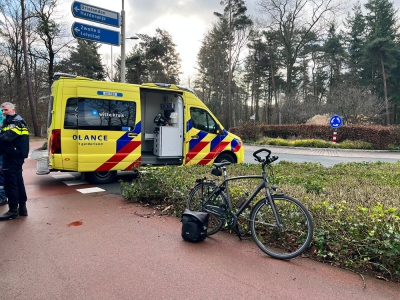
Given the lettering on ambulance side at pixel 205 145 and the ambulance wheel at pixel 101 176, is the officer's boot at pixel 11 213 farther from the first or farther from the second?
the lettering on ambulance side at pixel 205 145

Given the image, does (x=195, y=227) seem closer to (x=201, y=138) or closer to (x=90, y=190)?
→ (x=90, y=190)

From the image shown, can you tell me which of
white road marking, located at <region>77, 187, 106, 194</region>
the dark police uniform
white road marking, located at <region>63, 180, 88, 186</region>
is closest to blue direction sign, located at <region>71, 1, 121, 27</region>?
white road marking, located at <region>63, 180, 88, 186</region>

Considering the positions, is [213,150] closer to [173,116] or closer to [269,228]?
[173,116]

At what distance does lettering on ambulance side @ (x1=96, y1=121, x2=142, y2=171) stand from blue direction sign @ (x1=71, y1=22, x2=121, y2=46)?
4.84m

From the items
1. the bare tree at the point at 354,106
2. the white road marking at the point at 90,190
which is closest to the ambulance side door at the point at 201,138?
the white road marking at the point at 90,190

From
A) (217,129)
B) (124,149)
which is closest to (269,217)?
(124,149)

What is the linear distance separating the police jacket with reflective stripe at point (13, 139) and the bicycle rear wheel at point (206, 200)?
8.90 ft

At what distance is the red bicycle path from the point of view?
270 cm

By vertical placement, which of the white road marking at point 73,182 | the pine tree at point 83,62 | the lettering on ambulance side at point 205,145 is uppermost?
the pine tree at point 83,62

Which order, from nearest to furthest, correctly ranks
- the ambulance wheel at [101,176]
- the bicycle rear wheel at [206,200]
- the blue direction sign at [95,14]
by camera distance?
the bicycle rear wheel at [206,200] → the ambulance wheel at [101,176] → the blue direction sign at [95,14]

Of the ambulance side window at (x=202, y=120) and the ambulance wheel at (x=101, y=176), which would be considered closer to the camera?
the ambulance wheel at (x=101, y=176)

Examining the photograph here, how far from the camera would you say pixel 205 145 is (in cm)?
878

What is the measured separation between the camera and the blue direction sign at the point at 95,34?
1009 centimetres

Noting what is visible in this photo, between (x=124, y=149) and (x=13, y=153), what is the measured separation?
10.1 ft
